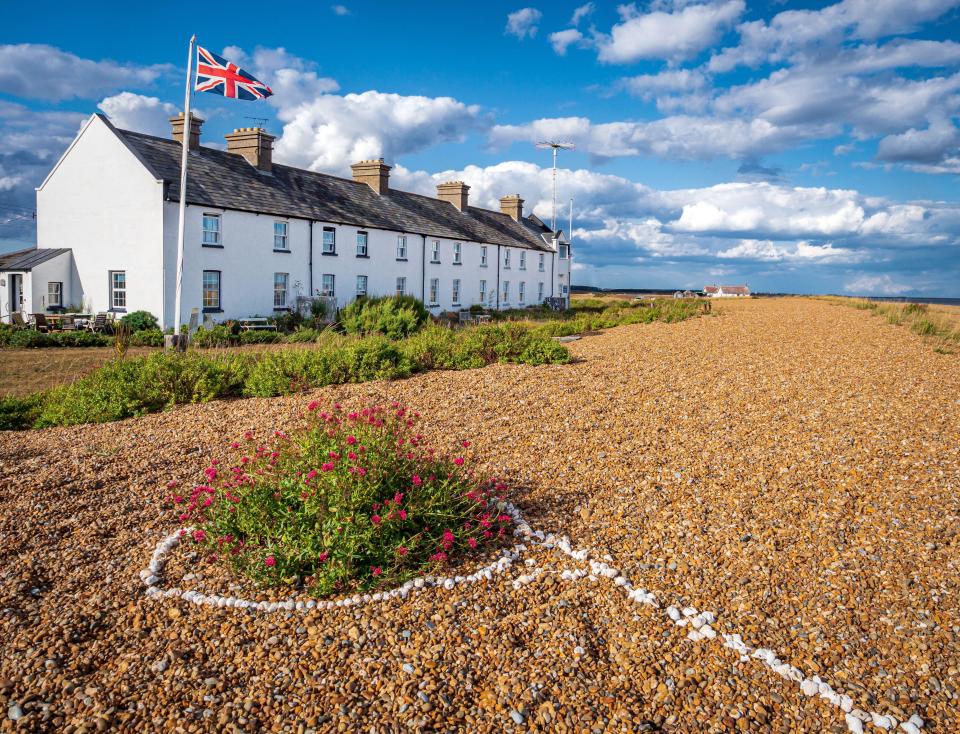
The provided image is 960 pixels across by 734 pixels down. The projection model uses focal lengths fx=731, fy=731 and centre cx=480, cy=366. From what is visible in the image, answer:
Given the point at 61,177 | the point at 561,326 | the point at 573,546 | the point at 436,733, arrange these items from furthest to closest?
the point at 61,177, the point at 561,326, the point at 573,546, the point at 436,733

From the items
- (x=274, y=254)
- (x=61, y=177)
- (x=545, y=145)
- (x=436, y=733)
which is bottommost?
(x=436, y=733)

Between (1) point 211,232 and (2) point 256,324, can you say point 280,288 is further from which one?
(1) point 211,232

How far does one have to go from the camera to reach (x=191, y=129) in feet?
90.9

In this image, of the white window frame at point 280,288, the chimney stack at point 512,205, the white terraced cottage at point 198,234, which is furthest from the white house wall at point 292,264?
the chimney stack at point 512,205

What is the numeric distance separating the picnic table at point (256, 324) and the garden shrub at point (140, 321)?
114 inches

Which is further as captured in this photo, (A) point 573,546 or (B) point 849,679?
(A) point 573,546

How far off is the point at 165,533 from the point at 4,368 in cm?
1406

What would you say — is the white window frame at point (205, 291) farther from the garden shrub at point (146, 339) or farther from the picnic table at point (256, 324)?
the garden shrub at point (146, 339)

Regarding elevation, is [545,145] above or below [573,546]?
above

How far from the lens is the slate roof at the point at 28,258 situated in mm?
26812

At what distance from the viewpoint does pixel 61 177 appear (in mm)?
28297

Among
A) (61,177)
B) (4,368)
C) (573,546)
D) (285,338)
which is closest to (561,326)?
(285,338)

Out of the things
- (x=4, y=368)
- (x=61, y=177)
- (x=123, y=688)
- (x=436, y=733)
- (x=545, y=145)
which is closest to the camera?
(x=436, y=733)

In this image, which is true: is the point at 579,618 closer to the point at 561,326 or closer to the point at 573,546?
the point at 573,546
